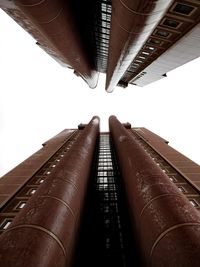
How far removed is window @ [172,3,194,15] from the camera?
604 inches

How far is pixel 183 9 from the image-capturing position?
51.6 feet

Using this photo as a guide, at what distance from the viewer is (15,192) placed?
20.2 m

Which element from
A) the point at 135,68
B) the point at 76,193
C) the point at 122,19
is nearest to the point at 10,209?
the point at 76,193

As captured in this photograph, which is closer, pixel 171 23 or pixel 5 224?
pixel 5 224

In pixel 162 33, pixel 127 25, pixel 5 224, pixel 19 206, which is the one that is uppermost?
pixel 162 33

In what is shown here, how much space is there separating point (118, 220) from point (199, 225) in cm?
1398

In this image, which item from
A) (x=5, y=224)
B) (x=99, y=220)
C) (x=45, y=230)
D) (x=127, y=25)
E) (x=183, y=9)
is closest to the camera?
(x=45, y=230)

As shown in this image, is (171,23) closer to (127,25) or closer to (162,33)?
(162,33)

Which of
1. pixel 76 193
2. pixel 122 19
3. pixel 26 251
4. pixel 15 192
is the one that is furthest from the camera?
pixel 15 192

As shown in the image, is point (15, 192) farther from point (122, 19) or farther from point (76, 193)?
point (122, 19)

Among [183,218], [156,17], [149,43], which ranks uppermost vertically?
[149,43]

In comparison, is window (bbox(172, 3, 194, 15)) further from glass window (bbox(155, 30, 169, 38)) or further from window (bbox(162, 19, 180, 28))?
glass window (bbox(155, 30, 169, 38))

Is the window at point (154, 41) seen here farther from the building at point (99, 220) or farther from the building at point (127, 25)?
the building at point (99, 220)

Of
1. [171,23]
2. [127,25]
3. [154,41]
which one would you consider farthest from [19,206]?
[154,41]
